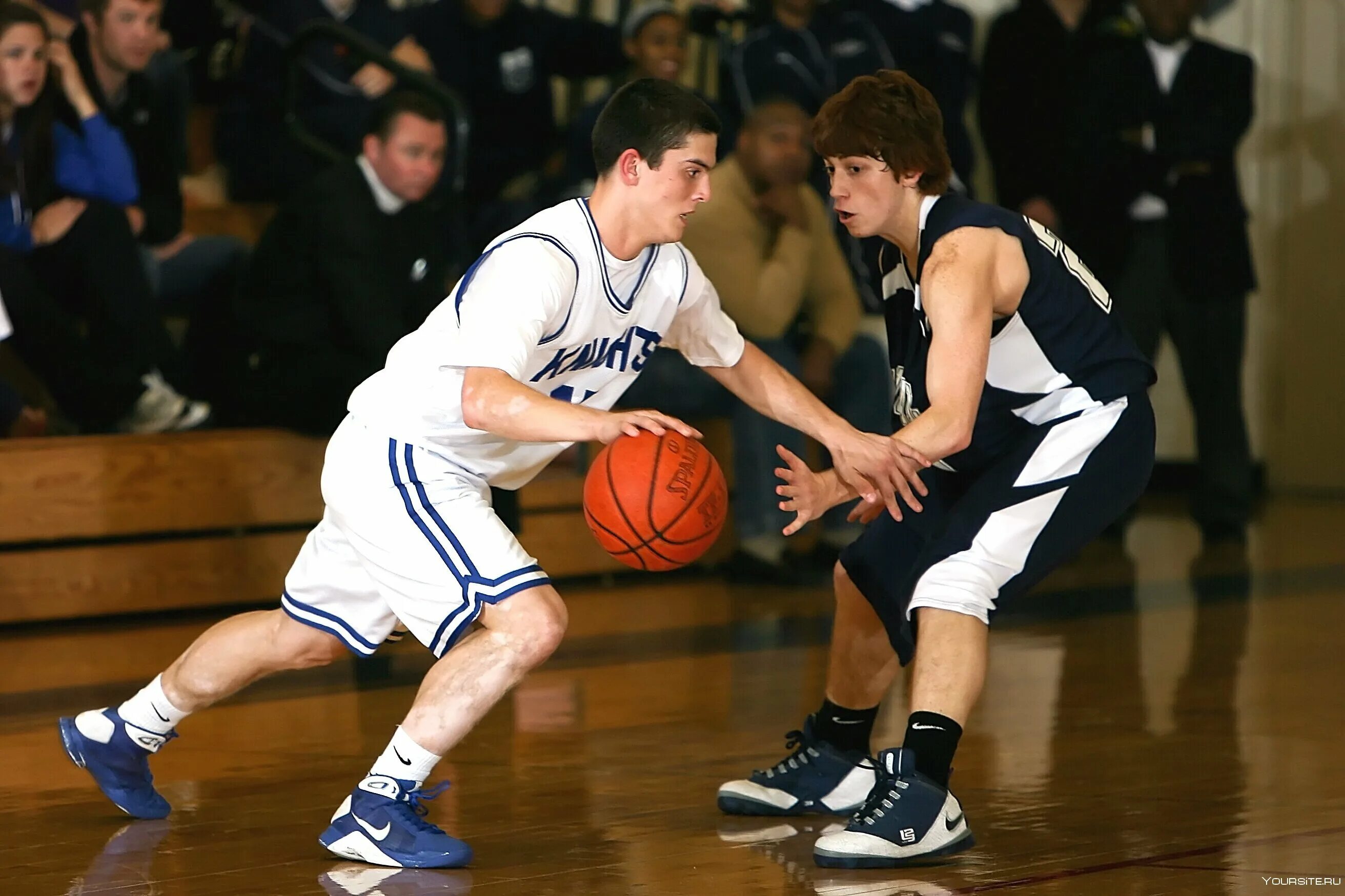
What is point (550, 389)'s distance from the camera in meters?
3.95

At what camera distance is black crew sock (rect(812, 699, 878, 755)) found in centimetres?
424

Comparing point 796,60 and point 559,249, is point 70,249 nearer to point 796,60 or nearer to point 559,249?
point 796,60

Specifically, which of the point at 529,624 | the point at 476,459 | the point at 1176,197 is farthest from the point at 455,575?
the point at 1176,197

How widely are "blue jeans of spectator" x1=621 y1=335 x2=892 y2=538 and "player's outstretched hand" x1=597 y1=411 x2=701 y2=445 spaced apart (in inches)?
167

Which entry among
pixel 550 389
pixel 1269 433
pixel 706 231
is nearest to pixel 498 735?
pixel 550 389

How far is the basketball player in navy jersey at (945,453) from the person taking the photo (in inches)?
147

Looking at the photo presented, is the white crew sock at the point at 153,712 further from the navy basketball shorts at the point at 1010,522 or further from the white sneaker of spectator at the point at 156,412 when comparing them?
the white sneaker of spectator at the point at 156,412

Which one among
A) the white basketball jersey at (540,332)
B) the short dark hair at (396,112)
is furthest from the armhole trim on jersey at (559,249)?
the short dark hair at (396,112)

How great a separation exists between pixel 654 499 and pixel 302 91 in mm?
5091

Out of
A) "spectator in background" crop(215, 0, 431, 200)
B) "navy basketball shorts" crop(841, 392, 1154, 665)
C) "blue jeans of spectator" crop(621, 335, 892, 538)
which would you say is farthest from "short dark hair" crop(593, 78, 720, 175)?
"spectator in background" crop(215, 0, 431, 200)

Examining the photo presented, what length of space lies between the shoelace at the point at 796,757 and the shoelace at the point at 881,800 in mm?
465

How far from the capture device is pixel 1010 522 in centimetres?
384

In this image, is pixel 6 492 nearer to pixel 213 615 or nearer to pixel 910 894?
pixel 213 615

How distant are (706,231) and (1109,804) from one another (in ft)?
13.9
